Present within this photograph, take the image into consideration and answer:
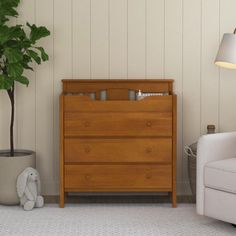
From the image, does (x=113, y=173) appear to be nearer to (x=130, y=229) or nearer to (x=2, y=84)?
(x=130, y=229)

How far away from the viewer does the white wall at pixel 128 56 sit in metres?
4.84

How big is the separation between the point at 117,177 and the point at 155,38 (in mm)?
1199

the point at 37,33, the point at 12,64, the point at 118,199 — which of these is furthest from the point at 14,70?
the point at 118,199

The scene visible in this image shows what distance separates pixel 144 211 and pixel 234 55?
1288 millimetres

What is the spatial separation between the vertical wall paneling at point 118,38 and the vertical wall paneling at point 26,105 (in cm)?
64

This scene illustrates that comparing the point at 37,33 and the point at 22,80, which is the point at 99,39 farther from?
the point at 22,80

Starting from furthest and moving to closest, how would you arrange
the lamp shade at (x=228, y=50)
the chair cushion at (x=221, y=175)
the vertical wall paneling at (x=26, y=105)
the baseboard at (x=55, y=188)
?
the baseboard at (x=55, y=188) → the vertical wall paneling at (x=26, y=105) → the lamp shade at (x=228, y=50) → the chair cushion at (x=221, y=175)

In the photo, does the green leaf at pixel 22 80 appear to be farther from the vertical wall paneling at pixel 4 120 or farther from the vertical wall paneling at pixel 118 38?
the vertical wall paneling at pixel 118 38

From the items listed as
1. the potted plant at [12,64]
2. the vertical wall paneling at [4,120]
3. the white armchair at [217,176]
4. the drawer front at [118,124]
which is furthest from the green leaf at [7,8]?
the white armchair at [217,176]

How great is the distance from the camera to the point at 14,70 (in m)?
4.39

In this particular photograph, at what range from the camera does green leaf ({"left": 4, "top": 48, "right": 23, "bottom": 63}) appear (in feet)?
14.2

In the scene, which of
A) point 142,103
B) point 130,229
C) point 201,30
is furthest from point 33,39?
point 130,229

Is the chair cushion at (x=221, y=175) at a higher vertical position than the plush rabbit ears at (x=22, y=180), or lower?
higher

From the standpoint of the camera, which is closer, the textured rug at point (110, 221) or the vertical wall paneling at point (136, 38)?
the textured rug at point (110, 221)
